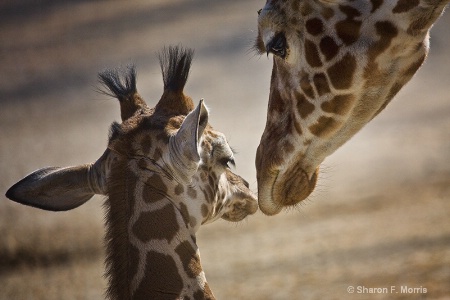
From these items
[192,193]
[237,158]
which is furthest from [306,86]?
[237,158]

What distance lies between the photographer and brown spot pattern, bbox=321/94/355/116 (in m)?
5.00

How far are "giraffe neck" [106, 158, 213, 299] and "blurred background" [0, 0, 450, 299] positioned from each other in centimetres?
132

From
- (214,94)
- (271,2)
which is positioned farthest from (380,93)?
(214,94)

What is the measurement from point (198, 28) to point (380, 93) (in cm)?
1837

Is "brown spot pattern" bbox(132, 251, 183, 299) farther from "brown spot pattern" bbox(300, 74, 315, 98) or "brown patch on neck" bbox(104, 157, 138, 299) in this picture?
"brown spot pattern" bbox(300, 74, 315, 98)

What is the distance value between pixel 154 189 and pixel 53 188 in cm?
74

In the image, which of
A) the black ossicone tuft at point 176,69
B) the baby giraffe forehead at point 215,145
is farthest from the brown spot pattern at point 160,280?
the black ossicone tuft at point 176,69

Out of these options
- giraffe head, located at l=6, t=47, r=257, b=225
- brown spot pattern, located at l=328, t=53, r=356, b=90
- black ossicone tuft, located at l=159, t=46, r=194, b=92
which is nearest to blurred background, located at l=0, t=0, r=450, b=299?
black ossicone tuft, located at l=159, t=46, r=194, b=92

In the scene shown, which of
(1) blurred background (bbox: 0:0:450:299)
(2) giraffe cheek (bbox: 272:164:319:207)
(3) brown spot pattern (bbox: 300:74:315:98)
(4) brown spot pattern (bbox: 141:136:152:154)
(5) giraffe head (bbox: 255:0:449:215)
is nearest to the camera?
(5) giraffe head (bbox: 255:0:449:215)

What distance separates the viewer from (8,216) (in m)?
13.0

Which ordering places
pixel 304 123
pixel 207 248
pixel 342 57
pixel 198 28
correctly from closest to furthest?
1. pixel 342 57
2. pixel 304 123
3. pixel 207 248
4. pixel 198 28

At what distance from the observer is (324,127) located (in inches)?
203

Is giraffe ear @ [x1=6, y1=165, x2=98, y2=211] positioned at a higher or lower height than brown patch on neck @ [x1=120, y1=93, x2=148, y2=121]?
lower

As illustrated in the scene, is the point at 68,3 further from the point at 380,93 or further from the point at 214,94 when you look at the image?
the point at 380,93
